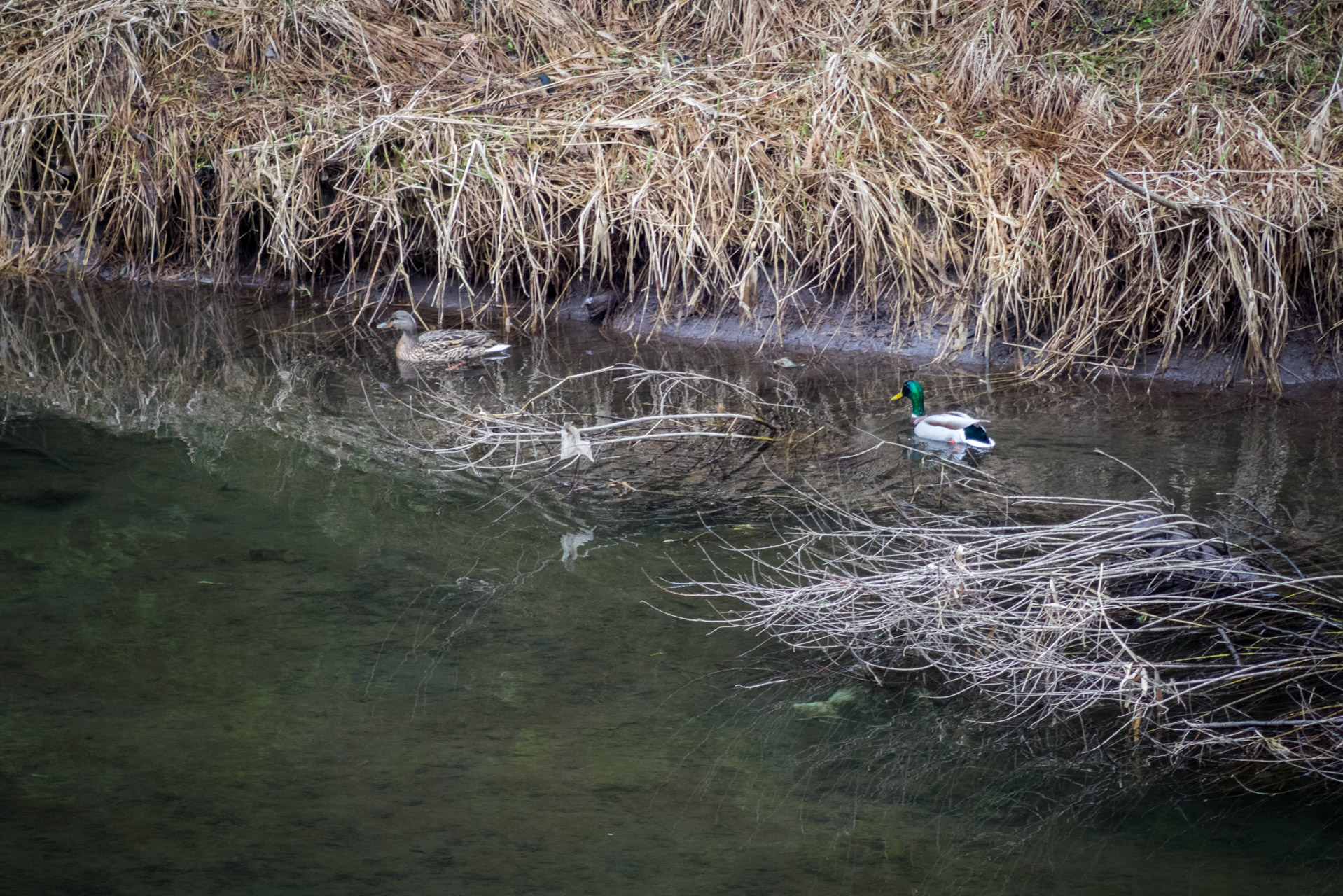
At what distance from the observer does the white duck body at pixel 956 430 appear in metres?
5.27

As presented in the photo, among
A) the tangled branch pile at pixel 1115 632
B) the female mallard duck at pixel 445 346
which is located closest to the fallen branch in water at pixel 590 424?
the female mallard duck at pixel 445 346

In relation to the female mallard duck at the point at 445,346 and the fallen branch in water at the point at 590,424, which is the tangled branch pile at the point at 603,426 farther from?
the female mallard duck at the point at 445,346

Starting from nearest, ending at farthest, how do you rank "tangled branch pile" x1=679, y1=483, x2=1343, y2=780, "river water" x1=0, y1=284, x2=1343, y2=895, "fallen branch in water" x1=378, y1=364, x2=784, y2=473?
"river water" x1=0, y1=284, x2=1343, y2=895 → "tangled branch pile" x1=679, y1=483, x2=1343, y2=780 → "fallen branch in water" x1=378, y1=364, x2=784, y2=473

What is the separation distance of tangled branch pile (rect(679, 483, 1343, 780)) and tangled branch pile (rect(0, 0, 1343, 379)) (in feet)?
10.0

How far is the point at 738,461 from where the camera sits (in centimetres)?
528

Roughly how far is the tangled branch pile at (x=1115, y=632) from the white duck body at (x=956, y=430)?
1419 mm

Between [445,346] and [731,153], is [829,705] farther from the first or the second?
[731,153]

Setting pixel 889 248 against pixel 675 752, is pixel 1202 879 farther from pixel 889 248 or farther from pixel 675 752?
pixel 889 248

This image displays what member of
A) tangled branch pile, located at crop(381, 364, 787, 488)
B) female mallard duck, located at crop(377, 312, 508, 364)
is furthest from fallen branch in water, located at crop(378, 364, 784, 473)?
female mallard duck, located at crop(377, 312, 508, 364)

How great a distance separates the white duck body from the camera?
527 centimetres

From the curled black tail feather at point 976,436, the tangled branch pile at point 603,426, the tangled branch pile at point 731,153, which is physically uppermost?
the tangled branch pile at point 731,153

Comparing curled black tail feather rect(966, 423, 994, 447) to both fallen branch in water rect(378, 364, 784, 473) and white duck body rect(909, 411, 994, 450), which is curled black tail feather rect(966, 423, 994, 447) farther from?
fallen branch in water rect(378, 364, 784, 473)

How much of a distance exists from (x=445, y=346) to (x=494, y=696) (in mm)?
3671

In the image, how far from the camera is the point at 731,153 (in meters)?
7.05
